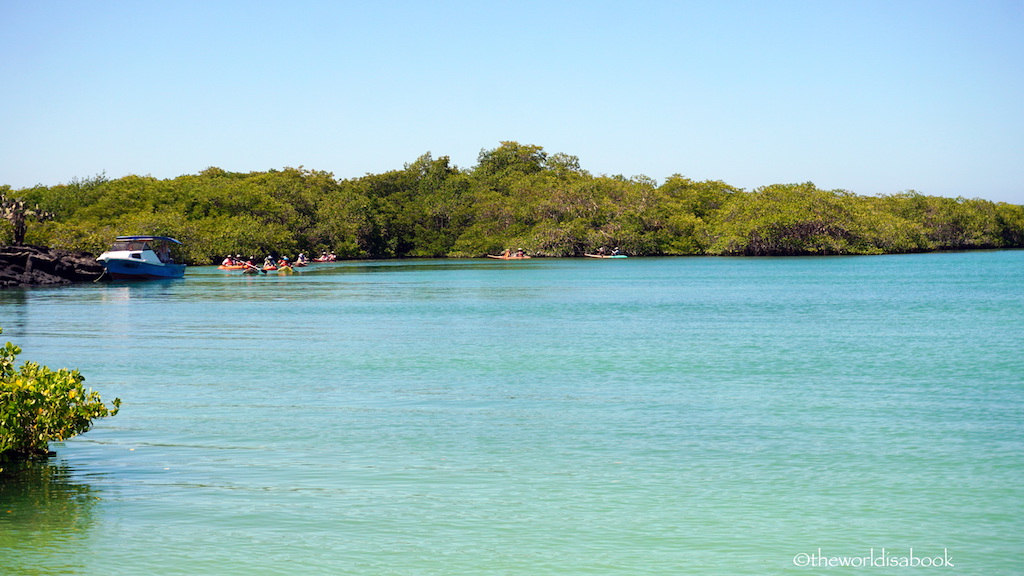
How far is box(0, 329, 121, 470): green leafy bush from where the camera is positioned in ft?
34.5

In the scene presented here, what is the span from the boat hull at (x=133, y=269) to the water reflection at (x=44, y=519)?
187 feet

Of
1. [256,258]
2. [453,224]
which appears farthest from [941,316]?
[453,224]

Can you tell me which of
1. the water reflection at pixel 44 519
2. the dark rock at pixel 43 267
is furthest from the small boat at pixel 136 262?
the water reflection at pixel 44 519

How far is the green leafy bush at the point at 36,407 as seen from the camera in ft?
34.5

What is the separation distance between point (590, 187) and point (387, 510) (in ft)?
368

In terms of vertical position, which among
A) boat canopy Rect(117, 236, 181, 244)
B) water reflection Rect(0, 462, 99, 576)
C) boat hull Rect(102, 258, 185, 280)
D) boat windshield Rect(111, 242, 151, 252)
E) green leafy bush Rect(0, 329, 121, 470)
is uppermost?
boat canopy Rect(117, 236, 181, 244)

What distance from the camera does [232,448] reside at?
500 inches

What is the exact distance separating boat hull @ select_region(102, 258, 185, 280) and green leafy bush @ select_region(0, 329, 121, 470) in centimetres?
5680

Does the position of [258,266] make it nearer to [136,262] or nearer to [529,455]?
[136,262]

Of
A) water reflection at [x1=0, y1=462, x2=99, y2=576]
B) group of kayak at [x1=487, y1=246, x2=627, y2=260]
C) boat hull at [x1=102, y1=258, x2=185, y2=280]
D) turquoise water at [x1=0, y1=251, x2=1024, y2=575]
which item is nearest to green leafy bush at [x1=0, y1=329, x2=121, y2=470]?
water reflection at [x1=0, y1=462, x2=99, y2=576]

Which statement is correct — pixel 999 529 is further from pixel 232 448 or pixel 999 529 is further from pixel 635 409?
pixel 232 448

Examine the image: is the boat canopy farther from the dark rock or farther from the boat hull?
the dark rock

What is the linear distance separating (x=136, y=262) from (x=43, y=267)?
5795mm

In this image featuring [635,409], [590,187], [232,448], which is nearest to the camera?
[232,448]
